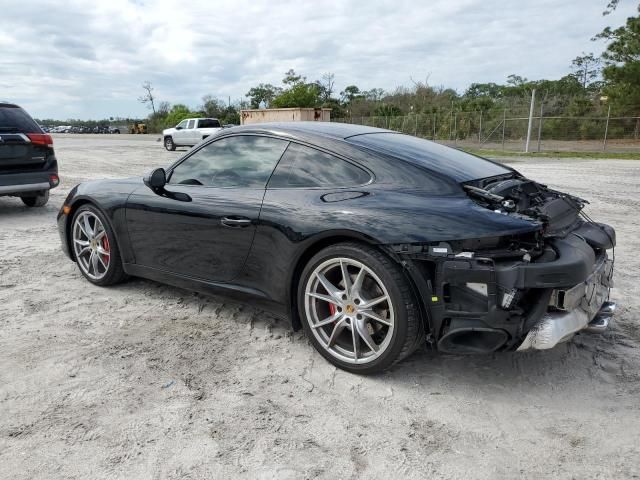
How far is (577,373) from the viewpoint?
3074 mm

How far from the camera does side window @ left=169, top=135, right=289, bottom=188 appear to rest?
3.53 meters

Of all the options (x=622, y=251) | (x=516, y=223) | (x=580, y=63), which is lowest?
(x=622, y=251)

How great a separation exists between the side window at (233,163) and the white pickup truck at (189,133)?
22373 millimetres

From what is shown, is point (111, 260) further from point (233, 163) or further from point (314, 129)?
point (314, 129)

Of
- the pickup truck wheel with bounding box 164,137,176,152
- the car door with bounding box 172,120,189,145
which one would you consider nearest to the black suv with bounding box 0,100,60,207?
the car door with bounding box 172,120,189,145

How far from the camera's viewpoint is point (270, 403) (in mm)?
2781

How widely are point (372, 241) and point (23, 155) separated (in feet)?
21.0

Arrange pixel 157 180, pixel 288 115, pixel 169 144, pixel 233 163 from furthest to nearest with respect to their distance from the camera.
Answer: pixel 288 115, pixel 169 144, pixel 157 180, pixel 233 163

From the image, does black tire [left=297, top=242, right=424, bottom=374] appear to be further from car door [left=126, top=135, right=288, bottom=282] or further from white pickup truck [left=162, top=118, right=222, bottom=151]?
white pickup truck [left=162, top=118, right=222, bottom=151]

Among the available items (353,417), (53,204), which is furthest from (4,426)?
(53,204)

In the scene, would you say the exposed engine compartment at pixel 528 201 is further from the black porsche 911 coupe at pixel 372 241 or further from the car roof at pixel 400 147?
the car roof at pixel 400 147

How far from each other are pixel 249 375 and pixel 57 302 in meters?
2.05

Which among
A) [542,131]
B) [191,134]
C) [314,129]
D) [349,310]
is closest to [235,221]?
[314,129]

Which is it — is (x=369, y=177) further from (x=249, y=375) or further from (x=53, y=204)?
(x=53, y=204)
